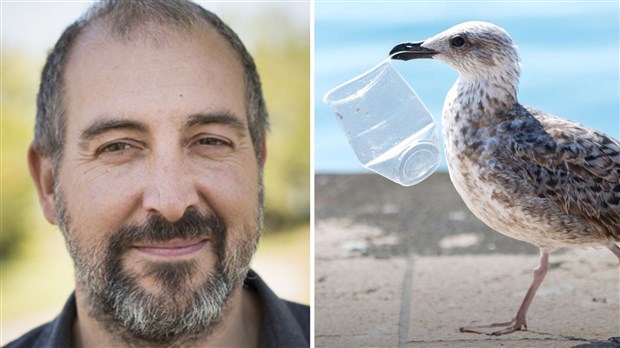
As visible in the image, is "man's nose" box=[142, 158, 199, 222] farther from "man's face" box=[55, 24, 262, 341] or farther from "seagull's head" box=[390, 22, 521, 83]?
"seagull's head" box=[390, 22, 521, 83]

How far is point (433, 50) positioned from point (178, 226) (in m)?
1.24

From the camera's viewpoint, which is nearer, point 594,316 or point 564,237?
point 564,237

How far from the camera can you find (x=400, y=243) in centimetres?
655

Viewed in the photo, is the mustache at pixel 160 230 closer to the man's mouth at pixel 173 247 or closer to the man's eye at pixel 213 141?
the man's mouth at pixel 173 247

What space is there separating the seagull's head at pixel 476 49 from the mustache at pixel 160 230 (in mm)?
1074

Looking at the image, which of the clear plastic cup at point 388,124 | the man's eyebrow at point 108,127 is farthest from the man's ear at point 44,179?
the clear plastic cup at point 388,124

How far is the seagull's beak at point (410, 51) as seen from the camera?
429 centimetres

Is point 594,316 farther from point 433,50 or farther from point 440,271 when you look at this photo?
point 433,50

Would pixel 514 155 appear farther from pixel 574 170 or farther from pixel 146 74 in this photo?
pixel 146 74

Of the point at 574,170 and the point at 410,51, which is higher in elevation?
the point at 410,51

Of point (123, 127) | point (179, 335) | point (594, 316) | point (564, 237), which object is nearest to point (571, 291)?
point (594, 316)

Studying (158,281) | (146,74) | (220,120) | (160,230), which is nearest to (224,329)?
(158,281)

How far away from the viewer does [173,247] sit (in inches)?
159

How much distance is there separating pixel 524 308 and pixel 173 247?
1554 millimetres
